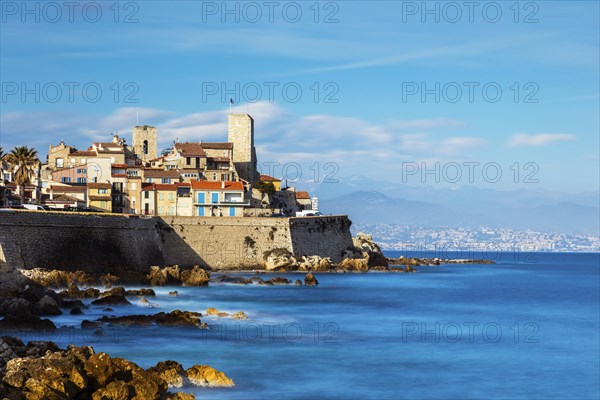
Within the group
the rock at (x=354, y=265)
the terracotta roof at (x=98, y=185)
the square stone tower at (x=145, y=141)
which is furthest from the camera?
the square stone tower at (x=145, y=141)

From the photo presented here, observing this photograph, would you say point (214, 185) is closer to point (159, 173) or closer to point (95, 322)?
point (159, 173)

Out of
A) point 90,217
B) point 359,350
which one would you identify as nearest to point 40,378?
point 359,350

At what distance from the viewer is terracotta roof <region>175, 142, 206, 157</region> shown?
9003 centimetres

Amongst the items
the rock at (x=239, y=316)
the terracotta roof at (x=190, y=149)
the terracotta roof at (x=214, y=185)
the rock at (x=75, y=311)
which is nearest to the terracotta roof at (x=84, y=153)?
the terracotta roof at (x=190, y=149)

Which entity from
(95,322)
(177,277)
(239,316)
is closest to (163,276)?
(177,277)

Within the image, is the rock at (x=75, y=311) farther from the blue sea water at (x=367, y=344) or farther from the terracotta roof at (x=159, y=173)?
the terracotta roof at (x=159, y=173)

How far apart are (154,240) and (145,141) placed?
46911mm

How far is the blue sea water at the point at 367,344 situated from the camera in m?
27.0

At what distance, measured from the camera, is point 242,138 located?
98375 millimetres

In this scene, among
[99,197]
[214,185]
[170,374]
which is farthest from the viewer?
[214,185]

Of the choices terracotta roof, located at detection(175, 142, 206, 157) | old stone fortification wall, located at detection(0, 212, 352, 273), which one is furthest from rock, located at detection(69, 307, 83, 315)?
terracotta roof, located at detection(175, 142, 206, 157)

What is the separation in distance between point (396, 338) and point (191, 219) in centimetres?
3280

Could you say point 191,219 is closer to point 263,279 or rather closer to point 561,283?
point 263,279

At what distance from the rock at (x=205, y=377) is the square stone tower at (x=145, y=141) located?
282 feet
